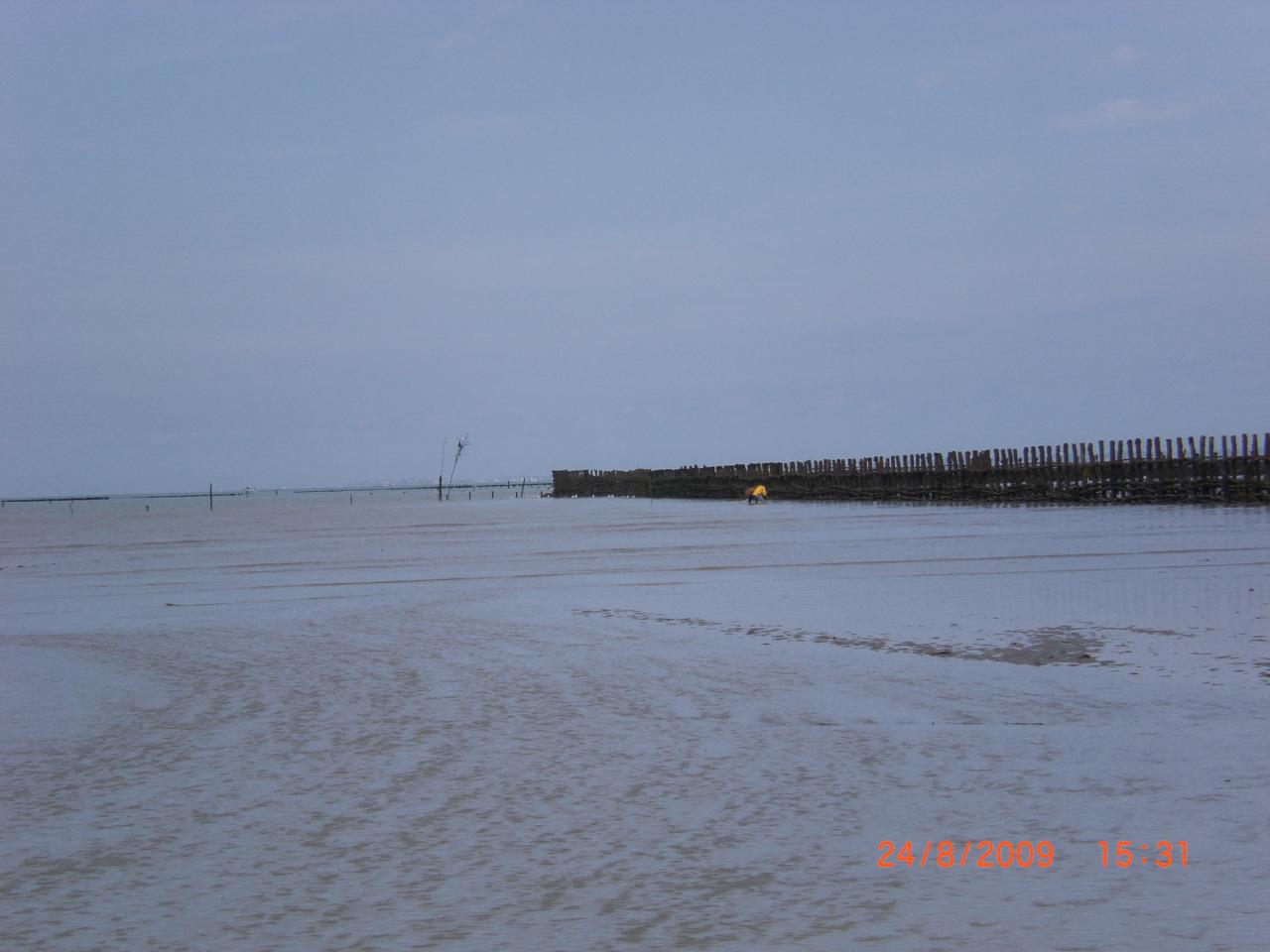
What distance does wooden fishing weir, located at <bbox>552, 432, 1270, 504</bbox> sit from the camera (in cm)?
2856

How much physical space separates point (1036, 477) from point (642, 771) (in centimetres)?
3358

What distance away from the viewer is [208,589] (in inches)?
514

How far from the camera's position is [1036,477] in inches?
1406

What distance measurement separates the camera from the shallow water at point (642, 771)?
2.87 meters

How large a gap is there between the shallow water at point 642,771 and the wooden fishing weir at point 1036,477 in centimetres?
2018

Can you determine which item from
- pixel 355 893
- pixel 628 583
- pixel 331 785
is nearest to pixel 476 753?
pixel 331 785
